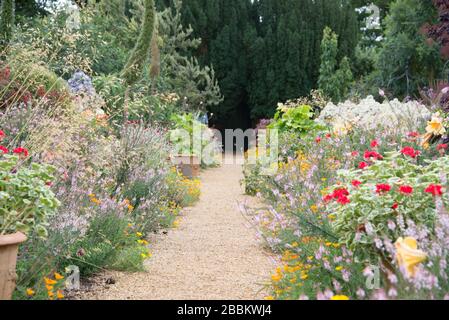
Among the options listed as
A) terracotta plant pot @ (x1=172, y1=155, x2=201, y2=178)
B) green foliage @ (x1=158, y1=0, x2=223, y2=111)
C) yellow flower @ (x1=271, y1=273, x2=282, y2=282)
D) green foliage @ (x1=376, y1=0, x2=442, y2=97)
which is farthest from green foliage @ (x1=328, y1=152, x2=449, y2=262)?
green foliage @ (x1=158, y1=0, x2=223, y2=111)

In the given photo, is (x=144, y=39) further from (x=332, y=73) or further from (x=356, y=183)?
(x=356, y=183)

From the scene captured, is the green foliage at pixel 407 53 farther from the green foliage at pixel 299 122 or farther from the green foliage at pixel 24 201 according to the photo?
the green foliage at pixel 24 201

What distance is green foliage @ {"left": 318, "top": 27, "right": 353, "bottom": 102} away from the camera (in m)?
17.3

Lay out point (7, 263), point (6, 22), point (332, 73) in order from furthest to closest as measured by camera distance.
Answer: point (332, 73) < point (6, 22) < point (7, 263)

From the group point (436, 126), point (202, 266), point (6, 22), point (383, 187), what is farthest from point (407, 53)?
point (383, 187)

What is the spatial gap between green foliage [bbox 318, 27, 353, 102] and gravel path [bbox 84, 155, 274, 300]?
10.8 meters

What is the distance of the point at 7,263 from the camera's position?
2.88 meters

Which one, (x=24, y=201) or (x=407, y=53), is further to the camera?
(x=407, y=53)

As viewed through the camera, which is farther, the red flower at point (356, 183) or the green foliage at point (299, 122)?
the green foliage at point (299, 122)

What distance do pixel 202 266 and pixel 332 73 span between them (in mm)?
14340

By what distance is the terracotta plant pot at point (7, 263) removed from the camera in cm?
285

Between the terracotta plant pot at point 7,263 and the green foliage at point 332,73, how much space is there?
15.0m

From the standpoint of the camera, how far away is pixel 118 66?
13.6 meters

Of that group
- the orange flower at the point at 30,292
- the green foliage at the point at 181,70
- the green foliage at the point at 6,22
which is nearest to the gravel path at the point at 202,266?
the orange flower at the point at 30,292
